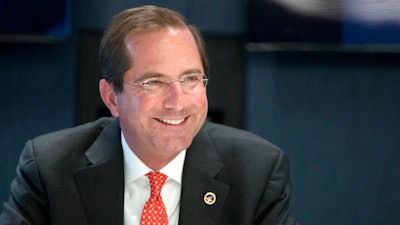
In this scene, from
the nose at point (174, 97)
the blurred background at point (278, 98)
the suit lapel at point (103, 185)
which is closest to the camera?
the nose at point (174, 97)

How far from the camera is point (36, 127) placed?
3.31 metres

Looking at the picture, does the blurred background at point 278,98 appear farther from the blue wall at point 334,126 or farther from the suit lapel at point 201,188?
the suit lapel at point 201,188

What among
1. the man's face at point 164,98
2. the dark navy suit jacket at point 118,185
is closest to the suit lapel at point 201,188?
the dark navy suit jacket at point 118,185

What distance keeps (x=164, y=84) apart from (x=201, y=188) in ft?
1.07

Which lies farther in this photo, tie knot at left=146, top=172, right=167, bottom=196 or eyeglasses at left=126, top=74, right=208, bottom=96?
tie knot at left=146, top=172, right=167, bottom=196

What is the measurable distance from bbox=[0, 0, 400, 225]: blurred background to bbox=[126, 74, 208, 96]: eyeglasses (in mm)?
1334

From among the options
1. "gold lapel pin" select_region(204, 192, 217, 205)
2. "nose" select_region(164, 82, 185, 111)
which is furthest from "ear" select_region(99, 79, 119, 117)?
"gold lapel pin" select_region(204, 192, 217, 205)

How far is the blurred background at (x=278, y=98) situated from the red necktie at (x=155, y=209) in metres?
1.31

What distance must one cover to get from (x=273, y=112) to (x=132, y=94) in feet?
4.82

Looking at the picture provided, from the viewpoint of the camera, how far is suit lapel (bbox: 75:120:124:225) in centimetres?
199

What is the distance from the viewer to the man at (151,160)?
1.92m

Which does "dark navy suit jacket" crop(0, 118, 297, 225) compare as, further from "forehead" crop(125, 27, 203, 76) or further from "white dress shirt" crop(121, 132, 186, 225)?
"forehead" crop(125, 27, 203, 76)

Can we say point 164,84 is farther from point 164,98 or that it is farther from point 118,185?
point 118,185

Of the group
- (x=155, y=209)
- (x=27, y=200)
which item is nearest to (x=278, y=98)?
(x=155, y=209)
